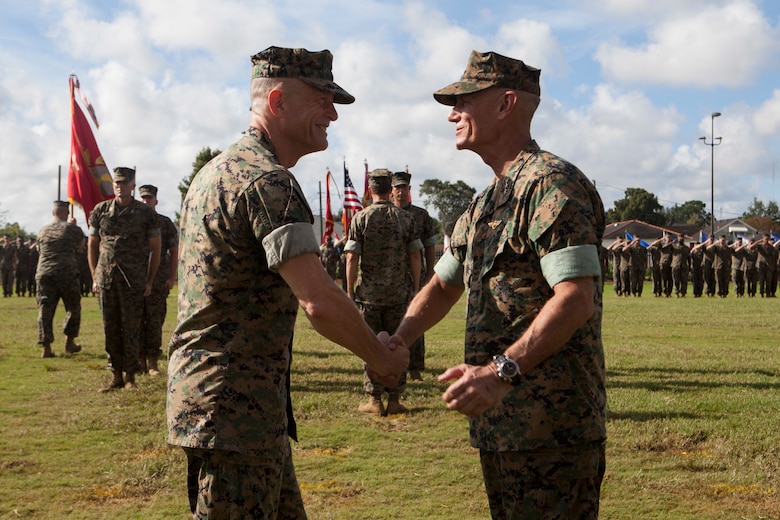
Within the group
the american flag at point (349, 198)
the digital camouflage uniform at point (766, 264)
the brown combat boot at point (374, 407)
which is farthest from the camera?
the digital camouflage uniform at point (766, 264)

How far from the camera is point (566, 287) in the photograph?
2.78 meters

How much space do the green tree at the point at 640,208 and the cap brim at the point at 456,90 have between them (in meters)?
79.3

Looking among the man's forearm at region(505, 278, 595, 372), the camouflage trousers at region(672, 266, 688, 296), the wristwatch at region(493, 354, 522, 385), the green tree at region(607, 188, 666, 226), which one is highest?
the green tree at region(607, 188, 666, 226)

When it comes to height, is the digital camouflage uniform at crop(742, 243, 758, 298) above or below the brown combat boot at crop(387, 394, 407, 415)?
above

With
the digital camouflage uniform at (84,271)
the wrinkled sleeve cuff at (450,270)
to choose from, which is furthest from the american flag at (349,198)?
the wrinkled sleeve cuff at (450,270)

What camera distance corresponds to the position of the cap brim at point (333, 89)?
10.7ft

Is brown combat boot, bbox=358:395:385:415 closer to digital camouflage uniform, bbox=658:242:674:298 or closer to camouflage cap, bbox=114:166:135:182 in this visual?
camouflage cap, bbox=114:166:135:182

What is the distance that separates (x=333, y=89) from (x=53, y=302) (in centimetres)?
1061

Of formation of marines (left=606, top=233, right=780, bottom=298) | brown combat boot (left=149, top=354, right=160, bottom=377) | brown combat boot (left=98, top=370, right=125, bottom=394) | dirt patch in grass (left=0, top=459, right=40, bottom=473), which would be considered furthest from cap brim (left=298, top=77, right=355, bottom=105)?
formation of marines (left=606, top=233, right=780, bottom=298)

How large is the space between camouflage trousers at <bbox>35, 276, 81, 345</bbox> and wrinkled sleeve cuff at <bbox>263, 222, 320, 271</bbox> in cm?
1067

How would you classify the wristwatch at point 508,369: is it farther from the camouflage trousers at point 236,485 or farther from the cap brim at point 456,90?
the cap brim at point 456,90

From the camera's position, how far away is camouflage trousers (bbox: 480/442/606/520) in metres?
2.92

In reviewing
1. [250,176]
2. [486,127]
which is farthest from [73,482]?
[486,127]

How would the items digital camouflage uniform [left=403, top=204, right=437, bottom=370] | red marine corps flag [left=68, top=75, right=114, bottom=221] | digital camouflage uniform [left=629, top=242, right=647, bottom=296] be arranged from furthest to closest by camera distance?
digital camouflage uniform [left=629, top=242, right=647, bottom=296] → red marine corps flag [left=68, top=75, right=114, bottom=221] → digital camouflage uniform [left=403, top=204, right=437, bottom=370]
